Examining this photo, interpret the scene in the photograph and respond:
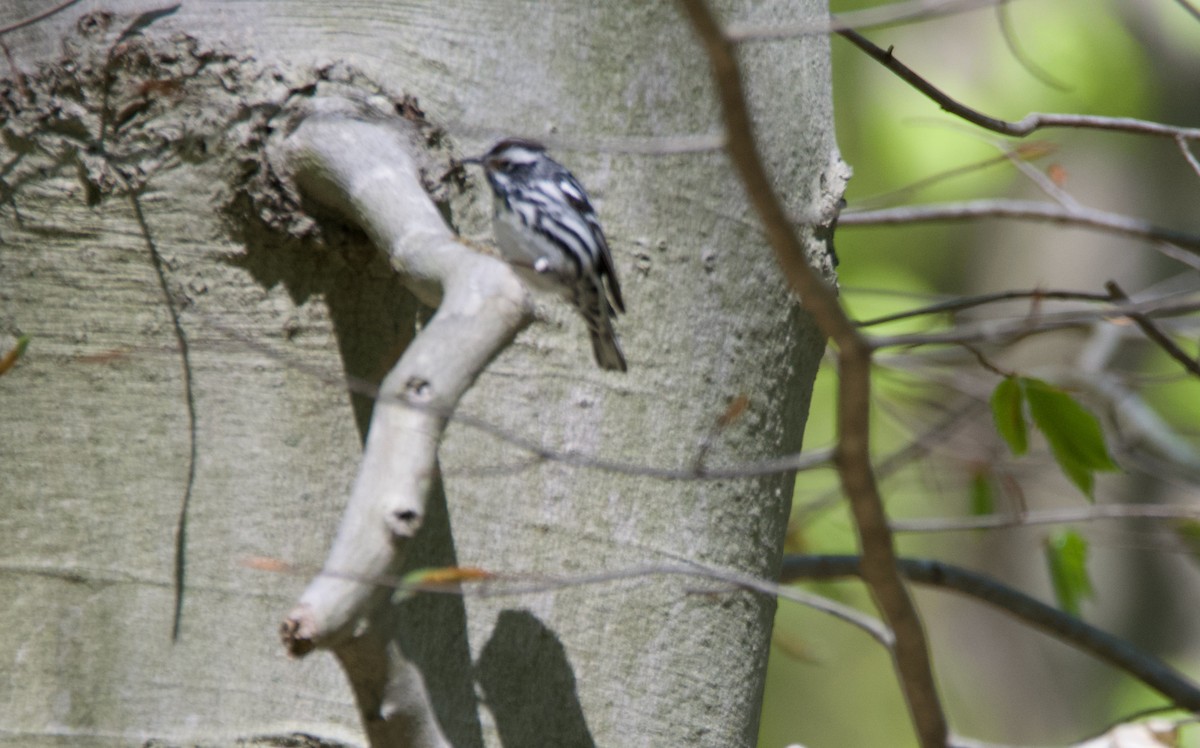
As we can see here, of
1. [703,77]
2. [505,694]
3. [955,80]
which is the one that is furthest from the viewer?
[955,80]

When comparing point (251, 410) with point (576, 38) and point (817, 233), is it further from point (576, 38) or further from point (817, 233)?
point (817, 233)

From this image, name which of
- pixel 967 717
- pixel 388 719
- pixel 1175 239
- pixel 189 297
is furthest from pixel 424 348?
pixel 967 717

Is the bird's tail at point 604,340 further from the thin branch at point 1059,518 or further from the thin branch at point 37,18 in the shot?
the thin branch at point 37,18

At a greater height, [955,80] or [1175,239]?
Answer: [955,80]

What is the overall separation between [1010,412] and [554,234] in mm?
584

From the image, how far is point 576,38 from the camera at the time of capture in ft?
3.44

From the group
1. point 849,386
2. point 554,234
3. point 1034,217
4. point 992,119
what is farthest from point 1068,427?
point 849,386

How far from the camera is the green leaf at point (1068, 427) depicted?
119 centimetres

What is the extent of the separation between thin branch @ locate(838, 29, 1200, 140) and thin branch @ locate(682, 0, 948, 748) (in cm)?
65

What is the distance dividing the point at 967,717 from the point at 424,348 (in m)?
4.36

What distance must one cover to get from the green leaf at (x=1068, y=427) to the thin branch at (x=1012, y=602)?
0.34m

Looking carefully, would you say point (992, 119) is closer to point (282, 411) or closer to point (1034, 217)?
point (1034, 217)

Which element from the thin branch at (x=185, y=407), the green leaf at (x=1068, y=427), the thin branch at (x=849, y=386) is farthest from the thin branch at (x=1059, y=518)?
the thin branch at (x=185, y=407)

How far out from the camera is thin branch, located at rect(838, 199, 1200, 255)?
1391mm
